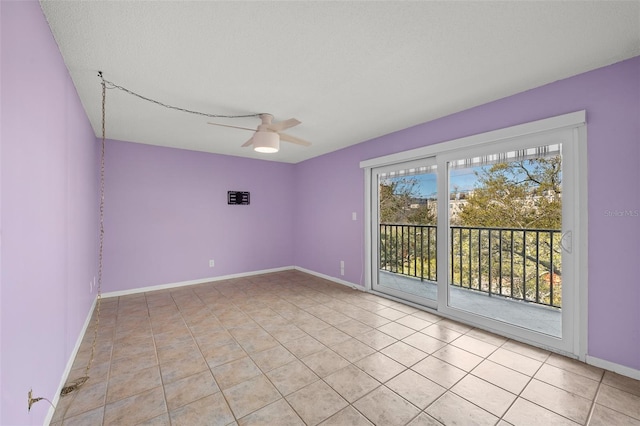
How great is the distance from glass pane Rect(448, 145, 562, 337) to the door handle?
70cm

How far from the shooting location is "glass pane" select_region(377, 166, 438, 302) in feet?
13.3

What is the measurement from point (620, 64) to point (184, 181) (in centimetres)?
522

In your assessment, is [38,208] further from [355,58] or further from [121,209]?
[121,209]

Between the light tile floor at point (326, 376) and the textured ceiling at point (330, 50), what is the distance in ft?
7.61

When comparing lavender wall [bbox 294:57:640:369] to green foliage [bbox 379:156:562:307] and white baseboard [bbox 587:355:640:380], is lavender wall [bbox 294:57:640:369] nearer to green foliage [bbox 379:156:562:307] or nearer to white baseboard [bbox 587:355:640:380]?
white baseboard [bbox 587:355:640:380]

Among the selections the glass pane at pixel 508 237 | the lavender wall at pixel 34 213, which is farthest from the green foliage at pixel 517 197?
the lavender wall at pixel 34 213

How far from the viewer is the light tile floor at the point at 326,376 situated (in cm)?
161

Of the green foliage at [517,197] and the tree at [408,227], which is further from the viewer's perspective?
the tree at [408,227]

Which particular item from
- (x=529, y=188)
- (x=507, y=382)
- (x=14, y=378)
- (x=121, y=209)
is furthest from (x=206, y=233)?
(x=529, y=188)

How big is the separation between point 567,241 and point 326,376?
2.27 metres

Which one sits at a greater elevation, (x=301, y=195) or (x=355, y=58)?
(x=355, y=58)

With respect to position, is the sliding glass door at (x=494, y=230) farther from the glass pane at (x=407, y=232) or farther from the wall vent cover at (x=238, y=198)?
the wall vent cover at (x=238, y=198)

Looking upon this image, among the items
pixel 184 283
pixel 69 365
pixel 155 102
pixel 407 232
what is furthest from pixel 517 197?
pixel 184 283

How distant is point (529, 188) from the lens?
10.2 ft
